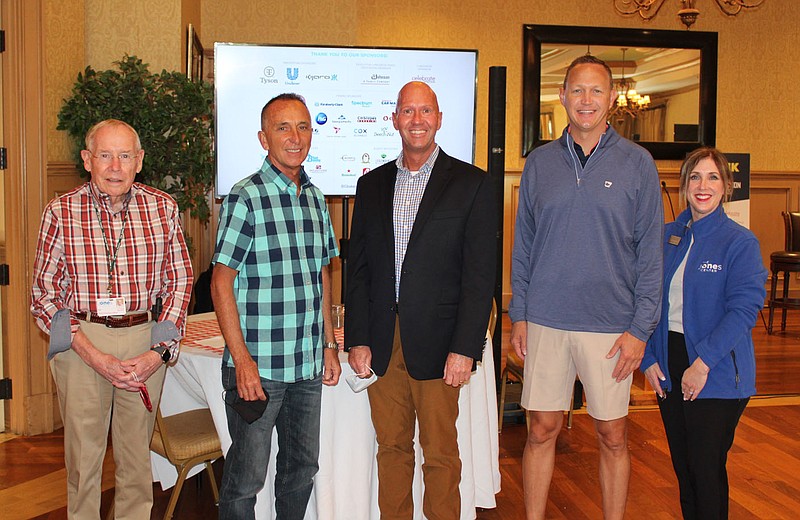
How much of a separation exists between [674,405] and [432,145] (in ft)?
3.79

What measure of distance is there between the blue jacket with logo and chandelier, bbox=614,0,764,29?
3.90 metres

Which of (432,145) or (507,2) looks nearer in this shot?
(432,145)

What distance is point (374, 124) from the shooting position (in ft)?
14.3

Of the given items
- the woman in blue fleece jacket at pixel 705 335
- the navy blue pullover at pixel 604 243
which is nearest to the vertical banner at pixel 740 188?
the woman in blue fleece jacket at pixel 705 335

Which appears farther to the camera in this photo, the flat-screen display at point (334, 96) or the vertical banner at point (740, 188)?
the vertical banner at point (740, 188)

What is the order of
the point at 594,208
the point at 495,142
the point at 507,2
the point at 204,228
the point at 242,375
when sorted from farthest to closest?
the point at 507,2 < the point at 204,228 < the point at 495,142 < the point at 594,208 < the point at 242,375

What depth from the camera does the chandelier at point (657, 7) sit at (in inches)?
223

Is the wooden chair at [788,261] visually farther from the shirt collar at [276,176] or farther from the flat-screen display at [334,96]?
the shirt collar at [276,176]

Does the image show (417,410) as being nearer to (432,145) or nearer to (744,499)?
(432,145)

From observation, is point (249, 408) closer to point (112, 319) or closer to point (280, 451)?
point (280, 451)

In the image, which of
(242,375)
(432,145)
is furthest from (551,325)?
(242,375)

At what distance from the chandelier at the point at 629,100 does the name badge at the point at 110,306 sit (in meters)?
7.14

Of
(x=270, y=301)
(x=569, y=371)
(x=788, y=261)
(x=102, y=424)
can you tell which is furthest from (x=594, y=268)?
(x=788, y=261)

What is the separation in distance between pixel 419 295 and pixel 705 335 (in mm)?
909
